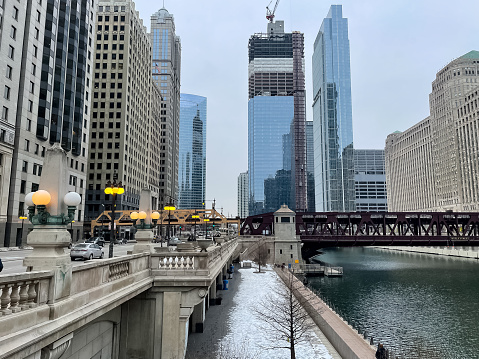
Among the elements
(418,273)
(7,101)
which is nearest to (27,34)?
(7,101)

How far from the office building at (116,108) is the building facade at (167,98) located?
49.5 metres

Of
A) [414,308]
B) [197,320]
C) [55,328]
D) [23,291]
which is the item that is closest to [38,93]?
[197,320]

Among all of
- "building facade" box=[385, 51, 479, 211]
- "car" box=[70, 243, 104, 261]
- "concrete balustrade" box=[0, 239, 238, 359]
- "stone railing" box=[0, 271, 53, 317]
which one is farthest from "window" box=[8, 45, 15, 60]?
"building facade" box=[385, 51, 479, 211]

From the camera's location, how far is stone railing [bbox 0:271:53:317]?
19.9 ft

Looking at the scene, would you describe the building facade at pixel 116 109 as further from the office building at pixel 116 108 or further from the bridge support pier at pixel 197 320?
the bridge support pier at pixel 197 320

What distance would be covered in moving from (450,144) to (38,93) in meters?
161

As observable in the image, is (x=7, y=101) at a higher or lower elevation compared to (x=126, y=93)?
lower

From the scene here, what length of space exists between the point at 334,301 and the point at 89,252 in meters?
30.1

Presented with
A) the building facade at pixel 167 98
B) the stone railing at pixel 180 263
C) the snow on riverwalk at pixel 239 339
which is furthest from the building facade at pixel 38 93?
the building facade at pixel 167 98

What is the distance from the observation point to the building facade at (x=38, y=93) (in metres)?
51.0

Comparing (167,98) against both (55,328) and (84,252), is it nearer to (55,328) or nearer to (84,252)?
(84,252)

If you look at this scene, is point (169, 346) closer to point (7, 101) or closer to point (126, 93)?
point (7, 101)

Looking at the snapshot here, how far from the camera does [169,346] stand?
13969 mm

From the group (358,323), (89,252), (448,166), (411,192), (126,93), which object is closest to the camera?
(89,252)
